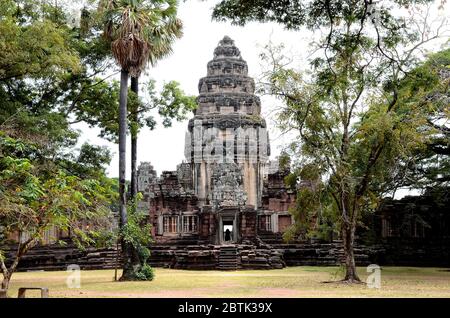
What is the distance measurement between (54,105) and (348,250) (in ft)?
38.6

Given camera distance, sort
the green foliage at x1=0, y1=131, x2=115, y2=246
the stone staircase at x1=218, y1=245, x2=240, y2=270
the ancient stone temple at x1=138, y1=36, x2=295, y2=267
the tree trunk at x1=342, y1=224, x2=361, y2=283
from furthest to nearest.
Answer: the ancient stone temple at x1=138, y1=36, x2=295, y2=267 < the stone staircase at x1=218, y1=245, x2=240, y2=270 < the tree trunk at x1=342, y1=224, x2=361, y2=283 < the green foliage at x1=0, y1=131, x2=115, y2=246

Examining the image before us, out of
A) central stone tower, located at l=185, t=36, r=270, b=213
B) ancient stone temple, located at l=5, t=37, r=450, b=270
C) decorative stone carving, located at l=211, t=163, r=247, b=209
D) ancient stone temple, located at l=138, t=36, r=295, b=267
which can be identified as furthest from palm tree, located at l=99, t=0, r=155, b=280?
central stone tower, located at l=185, t=36, r=270, b=213

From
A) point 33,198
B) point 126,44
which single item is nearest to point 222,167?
point 126,44

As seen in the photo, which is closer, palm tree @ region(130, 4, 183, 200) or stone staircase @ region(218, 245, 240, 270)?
palm tree @ region(130, 4, 183, 200)

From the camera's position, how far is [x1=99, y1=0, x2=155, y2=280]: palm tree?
67.3 feet

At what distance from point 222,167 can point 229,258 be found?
10.2 m

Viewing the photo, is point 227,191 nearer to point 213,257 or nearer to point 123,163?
point 213,257

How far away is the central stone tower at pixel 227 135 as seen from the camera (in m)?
47.5

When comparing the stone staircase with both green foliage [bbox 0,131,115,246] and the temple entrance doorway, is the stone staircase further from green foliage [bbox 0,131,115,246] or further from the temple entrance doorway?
green foliage [bbox 0,131,115,246]

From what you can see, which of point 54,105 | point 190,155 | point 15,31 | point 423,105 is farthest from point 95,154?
point 190,155

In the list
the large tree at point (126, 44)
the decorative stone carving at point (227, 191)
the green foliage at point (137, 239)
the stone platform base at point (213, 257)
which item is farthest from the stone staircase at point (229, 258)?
the large tree at point (126, 44)

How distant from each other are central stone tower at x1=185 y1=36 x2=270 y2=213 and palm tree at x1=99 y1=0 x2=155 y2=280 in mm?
25171

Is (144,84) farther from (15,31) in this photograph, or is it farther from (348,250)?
(348,250)

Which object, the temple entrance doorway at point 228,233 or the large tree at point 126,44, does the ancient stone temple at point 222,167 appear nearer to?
the temple entrance doorway at point 228,233
